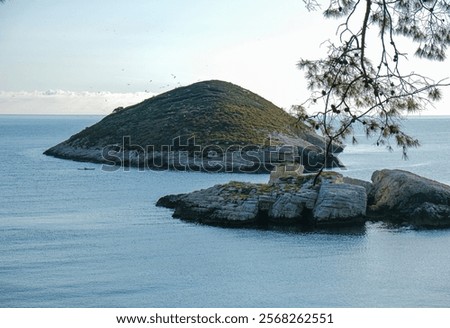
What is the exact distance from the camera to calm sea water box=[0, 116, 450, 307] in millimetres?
24172

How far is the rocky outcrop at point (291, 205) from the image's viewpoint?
1479 inches

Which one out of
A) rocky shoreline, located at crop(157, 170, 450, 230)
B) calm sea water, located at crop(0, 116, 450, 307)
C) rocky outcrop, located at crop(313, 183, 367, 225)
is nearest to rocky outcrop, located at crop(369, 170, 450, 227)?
rocky shoreline, located at crop(157, 170, 450, 230)

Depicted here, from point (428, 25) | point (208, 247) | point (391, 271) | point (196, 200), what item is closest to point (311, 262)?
point (391, 271)

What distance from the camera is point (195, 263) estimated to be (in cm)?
3011

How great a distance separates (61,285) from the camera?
25969 mm

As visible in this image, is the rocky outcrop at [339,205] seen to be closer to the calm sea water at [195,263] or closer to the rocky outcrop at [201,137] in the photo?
the calm sea water at [195,263]

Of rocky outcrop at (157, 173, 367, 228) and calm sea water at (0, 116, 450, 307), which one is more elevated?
rocky outcrop at (157, 173, 367, 228)

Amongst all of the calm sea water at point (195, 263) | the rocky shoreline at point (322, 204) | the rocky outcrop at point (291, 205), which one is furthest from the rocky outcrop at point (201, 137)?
the rocky outcrop at point (291, 205)

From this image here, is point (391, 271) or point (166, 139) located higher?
point (166, 139)

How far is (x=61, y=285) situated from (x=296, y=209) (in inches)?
606

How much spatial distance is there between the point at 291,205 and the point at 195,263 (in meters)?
9.33

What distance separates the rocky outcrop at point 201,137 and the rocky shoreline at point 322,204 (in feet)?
119

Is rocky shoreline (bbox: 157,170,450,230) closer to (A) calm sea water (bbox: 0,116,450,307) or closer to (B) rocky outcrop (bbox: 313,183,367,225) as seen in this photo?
(B) rocky outcrop (bbox: 313,183,367,225)

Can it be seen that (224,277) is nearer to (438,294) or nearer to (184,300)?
(184,300)
